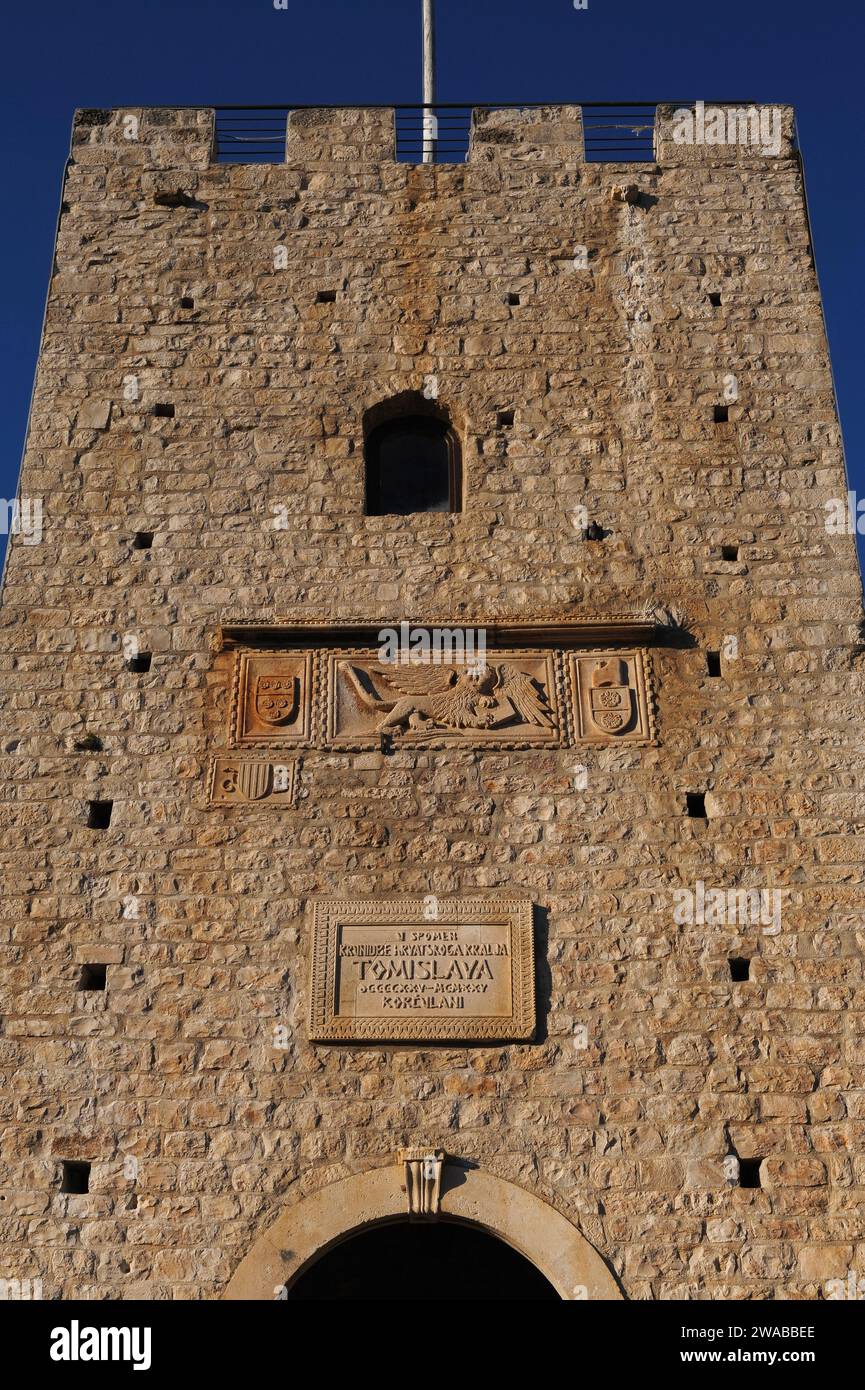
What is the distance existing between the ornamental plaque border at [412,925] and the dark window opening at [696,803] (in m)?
1.05

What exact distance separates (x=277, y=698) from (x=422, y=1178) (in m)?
2.70

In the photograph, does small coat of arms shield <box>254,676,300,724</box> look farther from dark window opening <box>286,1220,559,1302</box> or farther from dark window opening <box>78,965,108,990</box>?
dark window opening <box>286,1220,559,1302</box>

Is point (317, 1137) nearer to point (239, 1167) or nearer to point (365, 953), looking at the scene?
point (239, 1167)

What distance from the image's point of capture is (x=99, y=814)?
294 inches

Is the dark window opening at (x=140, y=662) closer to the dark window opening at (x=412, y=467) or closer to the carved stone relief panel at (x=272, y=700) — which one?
the carved stone relief panel at (x=272, y=700)

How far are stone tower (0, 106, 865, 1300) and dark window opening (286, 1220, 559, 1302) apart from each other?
2474mm

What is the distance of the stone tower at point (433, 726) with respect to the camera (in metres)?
6.54

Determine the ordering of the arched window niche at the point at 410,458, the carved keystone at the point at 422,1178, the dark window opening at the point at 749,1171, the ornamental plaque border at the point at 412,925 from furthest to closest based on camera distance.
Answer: the arched window niche at the point at 410,458 → the ornamental plaque border at the point at 412,925 → the dark window opening at the point at 749,1171 → the carved keystone at the point at 422,1178

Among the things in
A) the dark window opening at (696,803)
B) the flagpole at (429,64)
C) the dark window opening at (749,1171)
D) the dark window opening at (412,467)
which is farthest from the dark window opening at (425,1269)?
the flagpole at (429,64)

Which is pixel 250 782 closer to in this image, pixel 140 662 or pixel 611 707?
pixel 140 662

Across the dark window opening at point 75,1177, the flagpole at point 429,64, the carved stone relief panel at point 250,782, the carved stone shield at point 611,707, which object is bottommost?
the dark window opening at point 75,1177

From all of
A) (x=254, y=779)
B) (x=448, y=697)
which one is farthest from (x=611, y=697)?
(x=254, y=779)

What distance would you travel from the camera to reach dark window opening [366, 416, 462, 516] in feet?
28.4

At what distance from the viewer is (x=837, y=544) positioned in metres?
8.07
